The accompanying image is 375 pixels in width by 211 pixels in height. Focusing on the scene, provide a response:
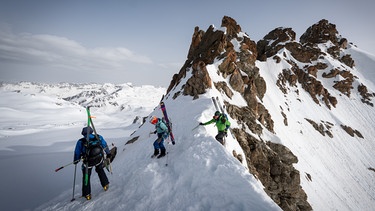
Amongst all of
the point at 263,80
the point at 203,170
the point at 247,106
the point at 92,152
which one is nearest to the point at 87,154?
the point at 92,152

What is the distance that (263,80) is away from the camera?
4431 centimetres

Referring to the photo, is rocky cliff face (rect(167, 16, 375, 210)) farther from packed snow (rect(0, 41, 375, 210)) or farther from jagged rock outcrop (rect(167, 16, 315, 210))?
packed snow (rect(0, 41, 375, 210))

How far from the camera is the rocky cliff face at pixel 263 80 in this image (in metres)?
23.4

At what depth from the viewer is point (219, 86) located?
29.2m

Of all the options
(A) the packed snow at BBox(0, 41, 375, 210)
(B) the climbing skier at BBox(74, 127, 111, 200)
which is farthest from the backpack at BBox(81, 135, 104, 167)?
(A) the packed snow at BBox(0, 41, 375, 210)

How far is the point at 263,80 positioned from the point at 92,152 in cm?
4404

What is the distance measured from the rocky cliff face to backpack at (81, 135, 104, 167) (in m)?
15.4

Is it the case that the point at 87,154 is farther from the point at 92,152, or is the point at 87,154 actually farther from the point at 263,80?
the point at 263,80

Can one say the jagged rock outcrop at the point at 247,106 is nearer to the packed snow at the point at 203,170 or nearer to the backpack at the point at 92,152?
the packed snow at the point at 203,170

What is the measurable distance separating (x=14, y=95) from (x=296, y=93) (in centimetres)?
23772

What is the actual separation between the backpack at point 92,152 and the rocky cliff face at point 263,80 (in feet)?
50.5

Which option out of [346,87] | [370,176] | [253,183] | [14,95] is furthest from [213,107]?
[14,95]

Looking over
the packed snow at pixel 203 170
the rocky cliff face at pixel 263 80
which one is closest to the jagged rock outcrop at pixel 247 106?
the rocky cliff face at pixel 263 80

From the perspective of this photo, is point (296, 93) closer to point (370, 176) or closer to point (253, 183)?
point (370, 176)
